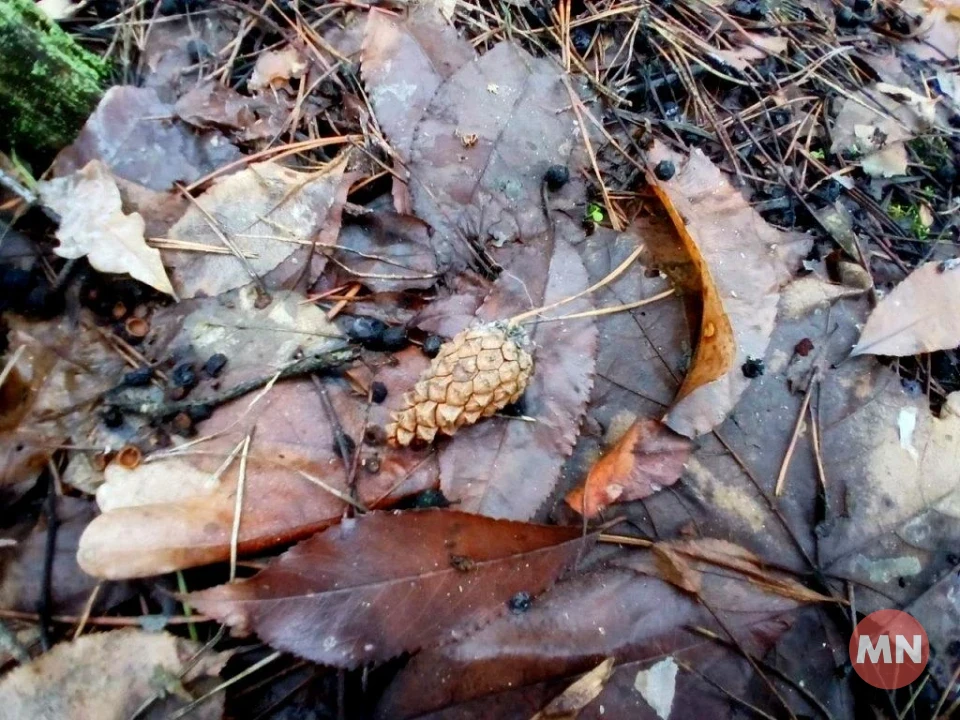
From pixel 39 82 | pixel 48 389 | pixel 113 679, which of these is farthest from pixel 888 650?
pixel 39 82

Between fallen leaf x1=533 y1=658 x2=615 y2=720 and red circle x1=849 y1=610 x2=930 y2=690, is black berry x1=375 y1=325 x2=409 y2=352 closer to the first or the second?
fallen leaf x1=533 y1=658 x2=615 y2=720

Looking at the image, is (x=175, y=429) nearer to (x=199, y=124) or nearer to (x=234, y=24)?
(x=199, y=124)

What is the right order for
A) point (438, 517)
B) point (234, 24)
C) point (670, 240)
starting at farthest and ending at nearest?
point (234, 24) → point (670, 240) → point (438, 517)

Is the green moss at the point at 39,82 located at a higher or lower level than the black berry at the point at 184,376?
higher

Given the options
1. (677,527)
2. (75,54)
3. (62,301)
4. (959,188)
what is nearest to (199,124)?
(75,54)

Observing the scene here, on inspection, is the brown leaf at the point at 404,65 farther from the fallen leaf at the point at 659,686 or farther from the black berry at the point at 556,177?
the fallen leaf at the point at 659,686

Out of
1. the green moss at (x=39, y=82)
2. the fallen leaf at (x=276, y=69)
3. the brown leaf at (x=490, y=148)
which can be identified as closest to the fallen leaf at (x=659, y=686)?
the brown leaf at (x=490, y=148)

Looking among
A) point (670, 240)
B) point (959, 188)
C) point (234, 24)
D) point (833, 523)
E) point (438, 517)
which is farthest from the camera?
point (959, 188)
